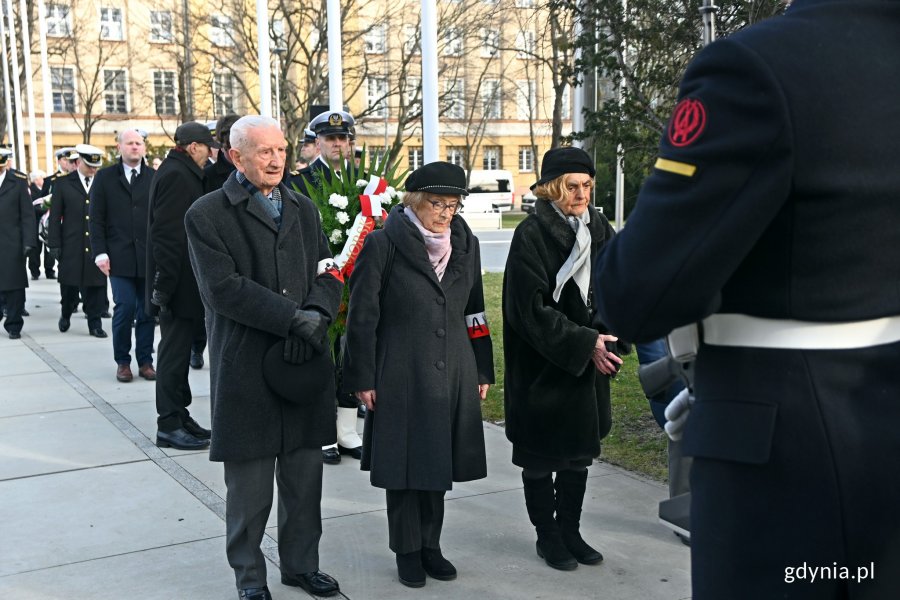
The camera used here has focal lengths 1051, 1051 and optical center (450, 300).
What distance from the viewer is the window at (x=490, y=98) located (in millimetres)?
50422

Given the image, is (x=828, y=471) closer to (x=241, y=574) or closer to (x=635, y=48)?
(x=241, y=574)

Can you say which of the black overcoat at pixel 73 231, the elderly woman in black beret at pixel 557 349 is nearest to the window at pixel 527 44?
the black overcoat at pixel 73 231

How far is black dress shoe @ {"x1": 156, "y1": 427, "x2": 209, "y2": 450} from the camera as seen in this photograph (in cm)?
683

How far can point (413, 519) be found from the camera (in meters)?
4.56

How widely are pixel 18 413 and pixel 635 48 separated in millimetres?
5301

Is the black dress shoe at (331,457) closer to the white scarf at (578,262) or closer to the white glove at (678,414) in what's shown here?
the white scarf at (578,262)

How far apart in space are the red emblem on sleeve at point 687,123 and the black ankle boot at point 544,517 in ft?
10.1

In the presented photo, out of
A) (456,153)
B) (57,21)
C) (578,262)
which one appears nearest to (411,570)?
(578,262)

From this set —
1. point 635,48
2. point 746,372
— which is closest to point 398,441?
point 746,372

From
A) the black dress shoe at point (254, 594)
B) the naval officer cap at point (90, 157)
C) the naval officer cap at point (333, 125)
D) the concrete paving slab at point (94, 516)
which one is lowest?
the concrete paving slab at point (94, 516)

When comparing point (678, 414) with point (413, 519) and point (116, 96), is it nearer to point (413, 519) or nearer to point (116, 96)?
point (413, 519)

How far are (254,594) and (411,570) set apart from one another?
696 mm

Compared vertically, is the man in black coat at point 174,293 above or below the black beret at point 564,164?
below

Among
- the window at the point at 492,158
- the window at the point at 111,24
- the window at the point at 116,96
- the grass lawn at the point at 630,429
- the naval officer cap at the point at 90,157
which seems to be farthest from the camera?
the window at the point at 492,158
